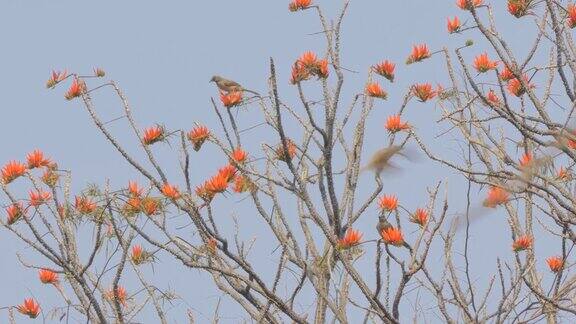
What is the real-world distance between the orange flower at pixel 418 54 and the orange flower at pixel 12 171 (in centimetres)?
231

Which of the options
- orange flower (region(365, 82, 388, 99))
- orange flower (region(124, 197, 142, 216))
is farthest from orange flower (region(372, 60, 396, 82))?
orange flower (region(124, 197, 142, 216))

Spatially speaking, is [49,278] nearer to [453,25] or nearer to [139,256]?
[139,256]

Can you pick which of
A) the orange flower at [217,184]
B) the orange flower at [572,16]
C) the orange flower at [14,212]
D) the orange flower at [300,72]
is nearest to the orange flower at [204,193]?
the orange flower at [217,184]

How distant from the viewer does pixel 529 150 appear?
6.33m

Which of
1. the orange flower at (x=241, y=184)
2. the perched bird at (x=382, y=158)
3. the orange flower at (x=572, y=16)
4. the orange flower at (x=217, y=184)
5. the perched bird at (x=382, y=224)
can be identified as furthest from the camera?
the orange flower at (x=572, y=16)

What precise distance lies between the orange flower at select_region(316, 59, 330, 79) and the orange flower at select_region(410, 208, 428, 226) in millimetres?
804

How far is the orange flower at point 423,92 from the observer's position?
5.42 m

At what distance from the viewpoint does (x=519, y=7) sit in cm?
516

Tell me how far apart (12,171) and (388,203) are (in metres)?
2.23

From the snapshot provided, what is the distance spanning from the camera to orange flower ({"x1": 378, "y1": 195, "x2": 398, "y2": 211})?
484 cm

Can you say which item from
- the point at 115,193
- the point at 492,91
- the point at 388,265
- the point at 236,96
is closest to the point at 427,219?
the point at 388,265

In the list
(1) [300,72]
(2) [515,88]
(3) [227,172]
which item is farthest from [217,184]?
(2) [515,88]

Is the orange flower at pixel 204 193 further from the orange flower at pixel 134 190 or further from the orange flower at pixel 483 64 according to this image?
the orange flower at pixel 483 64

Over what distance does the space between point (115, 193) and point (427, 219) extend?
59.0 inches
